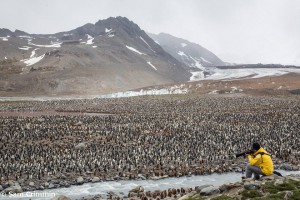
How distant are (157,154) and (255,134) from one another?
1165 centimetres

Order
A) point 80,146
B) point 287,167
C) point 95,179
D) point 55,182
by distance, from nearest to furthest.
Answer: point 55,182
point 95,179
point 287,167
point 80,146

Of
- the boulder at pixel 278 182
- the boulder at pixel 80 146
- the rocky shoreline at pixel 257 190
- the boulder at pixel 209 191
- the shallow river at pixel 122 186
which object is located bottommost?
the shallow river at pixel 122 186

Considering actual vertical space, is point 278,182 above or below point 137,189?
above

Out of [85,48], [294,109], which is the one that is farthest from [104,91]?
[294,109]

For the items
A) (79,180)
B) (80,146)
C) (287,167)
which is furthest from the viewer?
(80,146)

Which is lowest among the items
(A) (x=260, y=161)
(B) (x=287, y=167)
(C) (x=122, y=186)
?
(C) (x=122, y=186)

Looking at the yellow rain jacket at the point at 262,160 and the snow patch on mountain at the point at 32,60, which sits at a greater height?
the snow patch on mountain at the point at 32,60

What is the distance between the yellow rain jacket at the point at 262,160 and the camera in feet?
51.1

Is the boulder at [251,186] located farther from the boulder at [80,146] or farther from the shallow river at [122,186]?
the boulder at [80,146]

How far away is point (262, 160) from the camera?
15.7 meters

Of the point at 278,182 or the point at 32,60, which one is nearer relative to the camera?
the point at 278,182

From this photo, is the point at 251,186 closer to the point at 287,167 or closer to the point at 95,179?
the point at 95,179

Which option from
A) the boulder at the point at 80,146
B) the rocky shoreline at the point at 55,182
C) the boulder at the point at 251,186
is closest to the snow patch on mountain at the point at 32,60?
the boulder at the point at 80,146

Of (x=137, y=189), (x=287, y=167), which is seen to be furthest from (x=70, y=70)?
(x=137, y=189)
